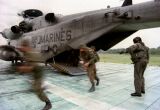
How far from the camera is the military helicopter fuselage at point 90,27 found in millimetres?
9633

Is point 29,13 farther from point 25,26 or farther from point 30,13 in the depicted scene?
point 25,26

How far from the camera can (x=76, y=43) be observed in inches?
438

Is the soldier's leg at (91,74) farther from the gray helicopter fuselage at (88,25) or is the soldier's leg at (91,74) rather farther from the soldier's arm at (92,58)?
the gray helicopter fuselage at (88,25)

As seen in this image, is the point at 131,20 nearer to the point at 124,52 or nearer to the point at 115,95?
the point at 124,52

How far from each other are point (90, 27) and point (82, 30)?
45 centimetres

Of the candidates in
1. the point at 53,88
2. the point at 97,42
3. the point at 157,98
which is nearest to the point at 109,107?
A: the point at 157,98

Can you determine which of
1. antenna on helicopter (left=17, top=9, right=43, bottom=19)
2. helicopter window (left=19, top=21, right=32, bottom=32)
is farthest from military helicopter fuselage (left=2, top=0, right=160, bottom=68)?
antenna on helicopter (left=17, top=9, right=43, bottom=19)

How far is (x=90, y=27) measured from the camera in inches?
434

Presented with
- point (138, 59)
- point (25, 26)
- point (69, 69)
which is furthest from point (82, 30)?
point (25, 26)

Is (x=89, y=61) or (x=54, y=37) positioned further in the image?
(x=54, y=37)

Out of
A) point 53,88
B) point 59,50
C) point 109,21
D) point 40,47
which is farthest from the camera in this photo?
point 40,47

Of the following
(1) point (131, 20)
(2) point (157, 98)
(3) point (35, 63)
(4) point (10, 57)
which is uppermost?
(1) point (131, 20)

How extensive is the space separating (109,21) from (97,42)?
1768 millimetres

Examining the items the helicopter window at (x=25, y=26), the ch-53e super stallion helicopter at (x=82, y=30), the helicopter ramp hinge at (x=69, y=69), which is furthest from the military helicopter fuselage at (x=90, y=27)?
the helicopter window at (x=25, y=26)
